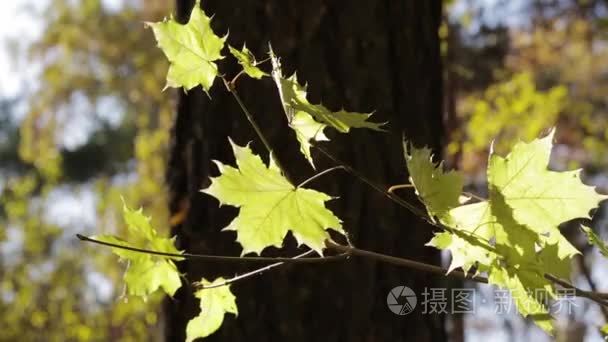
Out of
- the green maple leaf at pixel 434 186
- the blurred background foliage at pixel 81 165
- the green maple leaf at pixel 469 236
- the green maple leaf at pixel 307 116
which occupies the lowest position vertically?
the green maple leaf at pixel 469 236

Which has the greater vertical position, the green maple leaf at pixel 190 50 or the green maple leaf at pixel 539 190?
the green maple leaf at pixel 190 50

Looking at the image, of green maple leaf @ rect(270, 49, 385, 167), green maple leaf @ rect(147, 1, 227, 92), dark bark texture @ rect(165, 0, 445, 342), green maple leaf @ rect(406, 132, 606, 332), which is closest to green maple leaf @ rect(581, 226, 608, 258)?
green maple leaf @ rect(406, 132, 606, 332)

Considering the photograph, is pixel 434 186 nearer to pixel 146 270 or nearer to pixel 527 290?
pixel 527 290

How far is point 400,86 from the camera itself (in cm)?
132

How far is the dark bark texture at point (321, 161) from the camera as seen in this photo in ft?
4.02

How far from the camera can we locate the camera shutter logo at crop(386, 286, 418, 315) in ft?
4.10

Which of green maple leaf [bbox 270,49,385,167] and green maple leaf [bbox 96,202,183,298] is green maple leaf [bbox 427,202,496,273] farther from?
green maple leaf [bbox 96,202,183,298]

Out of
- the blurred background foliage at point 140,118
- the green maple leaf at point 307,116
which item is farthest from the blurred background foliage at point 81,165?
the green maple leaf at point 307,116

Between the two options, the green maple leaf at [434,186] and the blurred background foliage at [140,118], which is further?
the blurred background foliage at [140,118]

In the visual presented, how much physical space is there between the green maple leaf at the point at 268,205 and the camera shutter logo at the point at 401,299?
0.64m

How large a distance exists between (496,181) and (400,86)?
73cm

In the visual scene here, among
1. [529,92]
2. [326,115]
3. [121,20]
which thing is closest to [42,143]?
[121,20]

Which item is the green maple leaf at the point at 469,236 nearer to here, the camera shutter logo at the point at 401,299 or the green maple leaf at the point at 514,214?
the green maple leaf at the point at 514,214

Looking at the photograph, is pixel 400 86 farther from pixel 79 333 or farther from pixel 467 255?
pixel 79 333
